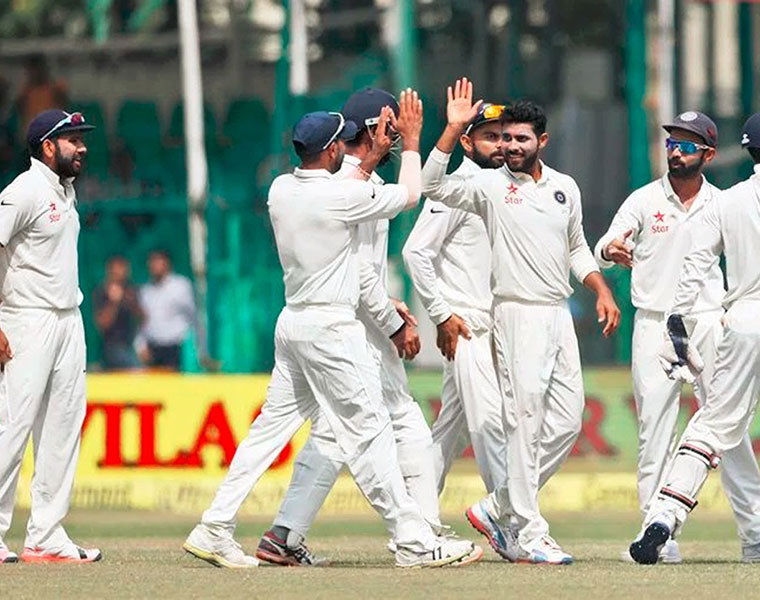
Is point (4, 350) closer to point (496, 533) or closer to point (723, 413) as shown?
point (496, 533)

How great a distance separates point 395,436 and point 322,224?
116 cm

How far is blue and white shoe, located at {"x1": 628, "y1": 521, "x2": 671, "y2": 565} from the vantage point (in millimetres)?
10344

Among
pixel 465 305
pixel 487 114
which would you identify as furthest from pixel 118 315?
pixel 487 114

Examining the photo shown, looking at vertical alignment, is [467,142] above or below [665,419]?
above

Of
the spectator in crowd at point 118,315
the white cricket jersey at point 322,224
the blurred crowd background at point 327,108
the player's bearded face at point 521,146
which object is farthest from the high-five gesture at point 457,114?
the spectator in crowd at point 118,315

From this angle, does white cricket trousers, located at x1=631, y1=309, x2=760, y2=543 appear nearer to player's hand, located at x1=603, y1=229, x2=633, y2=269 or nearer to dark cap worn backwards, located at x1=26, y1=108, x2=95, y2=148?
player's hand, located at x1=603, y1=229, x2=633, y2=269

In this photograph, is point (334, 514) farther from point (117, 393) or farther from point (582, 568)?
point (582, 568)

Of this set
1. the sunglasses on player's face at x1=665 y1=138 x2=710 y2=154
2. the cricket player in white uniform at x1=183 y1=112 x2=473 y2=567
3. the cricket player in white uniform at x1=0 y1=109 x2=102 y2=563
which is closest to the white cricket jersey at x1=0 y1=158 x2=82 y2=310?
the cricket player in white uniform at x1=0 y1=109 x2=102 y2=563

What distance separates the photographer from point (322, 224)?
1023 cm

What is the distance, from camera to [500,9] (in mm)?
19438

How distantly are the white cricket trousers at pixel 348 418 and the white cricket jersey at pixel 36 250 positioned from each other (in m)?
1.14

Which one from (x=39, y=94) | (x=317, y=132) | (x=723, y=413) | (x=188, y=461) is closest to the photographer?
(x=317, y=132)

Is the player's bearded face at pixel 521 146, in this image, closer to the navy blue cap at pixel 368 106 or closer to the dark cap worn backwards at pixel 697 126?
the navy blue cap at pixel 368 106

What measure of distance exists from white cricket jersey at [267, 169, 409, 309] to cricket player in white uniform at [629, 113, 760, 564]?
1431mm
